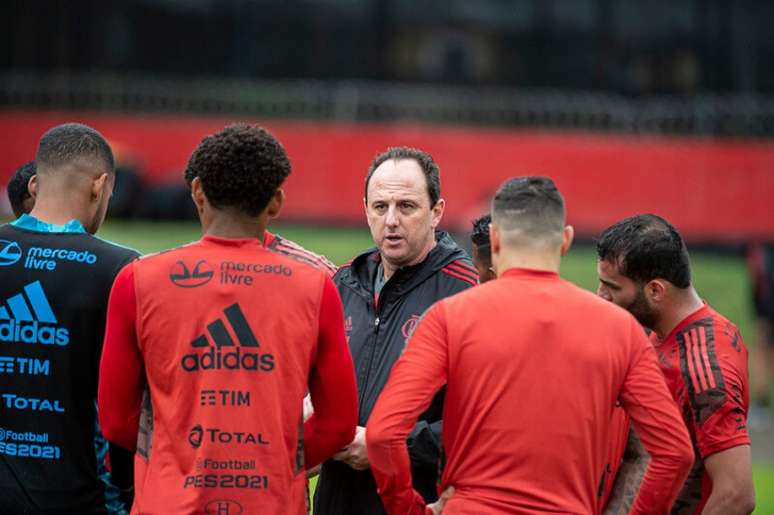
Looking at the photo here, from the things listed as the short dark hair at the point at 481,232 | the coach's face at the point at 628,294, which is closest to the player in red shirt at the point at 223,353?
the coach's face at the point at 628,294

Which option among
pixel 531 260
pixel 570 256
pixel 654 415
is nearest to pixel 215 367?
pixel 531 260

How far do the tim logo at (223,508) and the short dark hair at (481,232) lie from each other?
2.05 meters

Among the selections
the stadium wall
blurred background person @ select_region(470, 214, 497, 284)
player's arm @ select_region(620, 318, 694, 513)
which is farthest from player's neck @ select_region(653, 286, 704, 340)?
the stadium wall

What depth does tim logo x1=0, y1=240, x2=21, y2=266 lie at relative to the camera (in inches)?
163

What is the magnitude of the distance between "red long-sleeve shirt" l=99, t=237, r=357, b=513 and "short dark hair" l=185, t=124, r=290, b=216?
5.8 inches

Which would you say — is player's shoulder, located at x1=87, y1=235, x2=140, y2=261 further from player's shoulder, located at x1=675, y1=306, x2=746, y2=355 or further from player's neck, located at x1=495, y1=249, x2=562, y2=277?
player's shoulder, located at x1=675, y1=306, x2=746, y2=355

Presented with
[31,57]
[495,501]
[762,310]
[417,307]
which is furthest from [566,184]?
[495,501]

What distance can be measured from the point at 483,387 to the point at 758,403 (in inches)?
450

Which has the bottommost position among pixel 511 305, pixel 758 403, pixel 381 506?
pixel 758 403

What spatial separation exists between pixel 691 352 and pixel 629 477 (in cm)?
55

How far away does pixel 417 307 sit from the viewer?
15.5 ft

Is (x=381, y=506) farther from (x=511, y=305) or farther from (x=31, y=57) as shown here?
(x=31, y=57)

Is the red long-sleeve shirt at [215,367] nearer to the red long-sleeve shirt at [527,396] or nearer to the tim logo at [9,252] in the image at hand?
the red long-sleeve shirt at [527,396]

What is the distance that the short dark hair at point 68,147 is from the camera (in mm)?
4379
